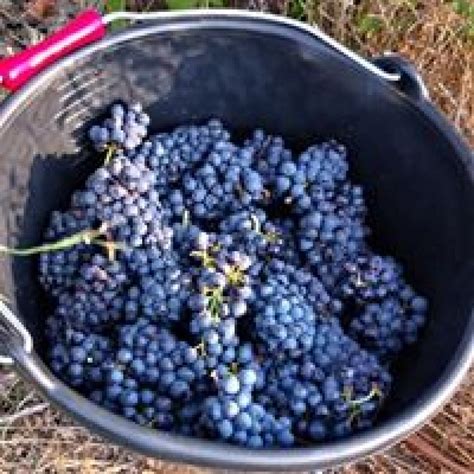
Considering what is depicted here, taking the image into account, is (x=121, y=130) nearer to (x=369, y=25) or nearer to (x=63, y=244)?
(x=63, y=244)

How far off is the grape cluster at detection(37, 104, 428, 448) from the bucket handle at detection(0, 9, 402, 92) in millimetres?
94

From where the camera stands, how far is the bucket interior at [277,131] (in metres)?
1.09

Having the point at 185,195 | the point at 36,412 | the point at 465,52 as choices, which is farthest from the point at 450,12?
the point at 36,412

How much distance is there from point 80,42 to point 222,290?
308 millimetres

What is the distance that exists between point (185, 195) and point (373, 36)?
0.54 metres

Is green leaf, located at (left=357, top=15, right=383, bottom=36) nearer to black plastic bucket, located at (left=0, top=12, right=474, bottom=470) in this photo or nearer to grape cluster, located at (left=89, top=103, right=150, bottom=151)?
black plastic bucket, located at (left=0, top=12, right=474, bottom=470)

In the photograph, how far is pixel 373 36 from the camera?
156 centimetres

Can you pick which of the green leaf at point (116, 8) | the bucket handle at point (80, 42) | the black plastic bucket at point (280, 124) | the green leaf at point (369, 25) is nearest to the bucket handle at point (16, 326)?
the black plastic bucket at point (280, 124)

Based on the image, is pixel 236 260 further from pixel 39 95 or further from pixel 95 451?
pixel 95 451

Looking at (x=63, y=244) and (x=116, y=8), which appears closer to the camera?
(x=63, y=244)

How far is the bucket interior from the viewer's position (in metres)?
1.09

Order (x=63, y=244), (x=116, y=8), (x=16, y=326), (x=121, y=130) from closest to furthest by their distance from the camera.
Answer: (x=16, y=326) < (x=63, y=244) < (x=121, y=130) < (x=116, y=8)

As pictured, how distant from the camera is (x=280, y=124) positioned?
1.23m

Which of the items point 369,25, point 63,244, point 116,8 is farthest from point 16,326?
point 369,25
